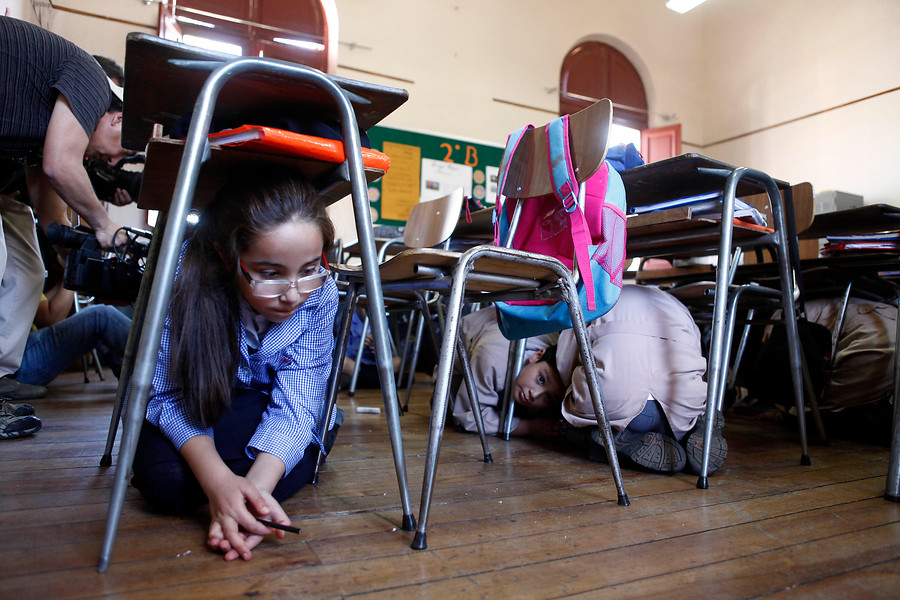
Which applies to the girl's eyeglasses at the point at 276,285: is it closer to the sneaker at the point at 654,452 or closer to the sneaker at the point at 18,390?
the sneaker at the point at 654,452

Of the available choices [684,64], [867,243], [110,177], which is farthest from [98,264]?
[684,64]

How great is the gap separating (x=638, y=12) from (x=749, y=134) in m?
1.94

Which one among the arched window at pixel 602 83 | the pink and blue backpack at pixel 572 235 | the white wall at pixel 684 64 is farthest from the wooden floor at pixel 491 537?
the arched window at pixel 602 83

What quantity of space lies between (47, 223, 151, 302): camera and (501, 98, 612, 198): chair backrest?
98 centimetres

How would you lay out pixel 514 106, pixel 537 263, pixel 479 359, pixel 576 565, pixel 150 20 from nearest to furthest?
pixel 576 565
pixel 537 263
pixel 479 359
pixel 150 20
pixel 514 106

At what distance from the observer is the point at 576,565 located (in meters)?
0.84

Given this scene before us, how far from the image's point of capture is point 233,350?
1.09m

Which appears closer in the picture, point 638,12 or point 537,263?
point 537,263

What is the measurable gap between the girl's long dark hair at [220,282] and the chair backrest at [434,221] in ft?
4.06

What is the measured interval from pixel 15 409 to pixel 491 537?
1.47 m

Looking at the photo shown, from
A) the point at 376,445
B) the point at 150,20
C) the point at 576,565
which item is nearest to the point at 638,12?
the point at 150,20

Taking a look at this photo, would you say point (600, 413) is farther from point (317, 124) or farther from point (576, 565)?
point (317, 124)

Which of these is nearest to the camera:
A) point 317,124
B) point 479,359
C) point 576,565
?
point 576,565

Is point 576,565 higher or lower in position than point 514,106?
lower
